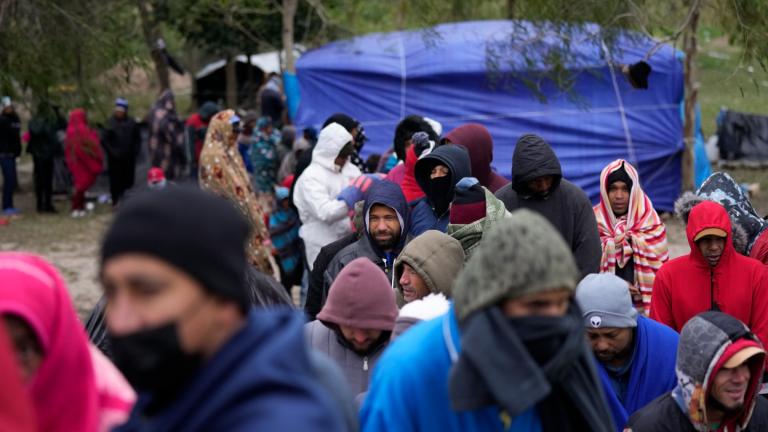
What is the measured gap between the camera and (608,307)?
15.2 ft

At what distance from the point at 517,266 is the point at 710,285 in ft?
11.0

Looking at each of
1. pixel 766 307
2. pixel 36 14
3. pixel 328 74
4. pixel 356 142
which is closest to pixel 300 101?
pixel 328 74

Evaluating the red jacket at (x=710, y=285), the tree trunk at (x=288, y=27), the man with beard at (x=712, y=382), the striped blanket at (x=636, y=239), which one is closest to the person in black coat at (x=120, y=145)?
the tree trunk at (x=288, y=27)

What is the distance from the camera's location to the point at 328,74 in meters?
16.3

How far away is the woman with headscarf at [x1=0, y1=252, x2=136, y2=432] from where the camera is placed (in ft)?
7.82

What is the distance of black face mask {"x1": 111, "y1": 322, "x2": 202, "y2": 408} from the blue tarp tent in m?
13.0

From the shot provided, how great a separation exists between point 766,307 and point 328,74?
36.9 ft

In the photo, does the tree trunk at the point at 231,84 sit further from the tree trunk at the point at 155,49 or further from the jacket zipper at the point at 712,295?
the jacket zipper at the point at 712,295

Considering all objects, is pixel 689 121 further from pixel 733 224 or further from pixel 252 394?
pixel 252 394

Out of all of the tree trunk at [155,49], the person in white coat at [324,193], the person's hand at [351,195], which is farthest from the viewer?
the tree trunk at [155,49]

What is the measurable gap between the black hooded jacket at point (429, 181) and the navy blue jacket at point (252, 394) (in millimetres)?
4465

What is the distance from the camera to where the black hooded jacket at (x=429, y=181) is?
654 cm

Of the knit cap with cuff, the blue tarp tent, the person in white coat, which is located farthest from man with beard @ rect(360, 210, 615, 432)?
the blue tarp tent

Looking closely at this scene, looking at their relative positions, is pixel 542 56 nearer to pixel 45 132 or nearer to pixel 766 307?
pixel 766 307
